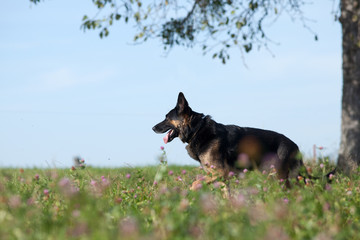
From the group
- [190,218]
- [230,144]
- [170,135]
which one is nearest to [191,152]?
[170,135]

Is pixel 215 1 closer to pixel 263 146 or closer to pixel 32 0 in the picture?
pixel 32 0

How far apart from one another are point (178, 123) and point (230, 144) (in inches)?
44.9

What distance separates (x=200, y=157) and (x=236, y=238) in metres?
5.63

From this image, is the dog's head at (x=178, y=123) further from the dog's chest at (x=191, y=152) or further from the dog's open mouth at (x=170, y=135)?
the dog's chest at (x=191, y=152)

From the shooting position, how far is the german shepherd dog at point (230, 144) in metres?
8.97

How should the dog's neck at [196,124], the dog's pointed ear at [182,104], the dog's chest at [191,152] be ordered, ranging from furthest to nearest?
the dog's chest at [191,152], the dog's neck at [196,124], the dog's pointed ear at [182,104]

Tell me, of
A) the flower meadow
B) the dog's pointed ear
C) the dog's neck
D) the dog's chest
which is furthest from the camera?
the dog's chest

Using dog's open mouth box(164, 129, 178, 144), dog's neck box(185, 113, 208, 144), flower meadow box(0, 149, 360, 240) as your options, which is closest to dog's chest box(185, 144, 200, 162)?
dog's neck box(185, 113, 208, 144)

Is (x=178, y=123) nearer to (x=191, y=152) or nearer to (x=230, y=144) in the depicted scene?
(x=191, y=152)

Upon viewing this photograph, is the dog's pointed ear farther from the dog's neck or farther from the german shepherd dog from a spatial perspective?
the dog's neck

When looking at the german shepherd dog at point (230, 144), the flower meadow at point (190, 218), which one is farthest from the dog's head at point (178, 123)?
the flower meadow at point (190, 218)

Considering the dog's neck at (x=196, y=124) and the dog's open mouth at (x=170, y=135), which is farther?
the dog's open mouth at (x=170, y=135)

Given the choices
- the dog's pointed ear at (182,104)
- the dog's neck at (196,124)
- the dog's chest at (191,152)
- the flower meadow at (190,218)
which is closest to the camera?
the flower meadow at (190,218)

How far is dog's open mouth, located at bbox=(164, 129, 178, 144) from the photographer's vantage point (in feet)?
30.5
